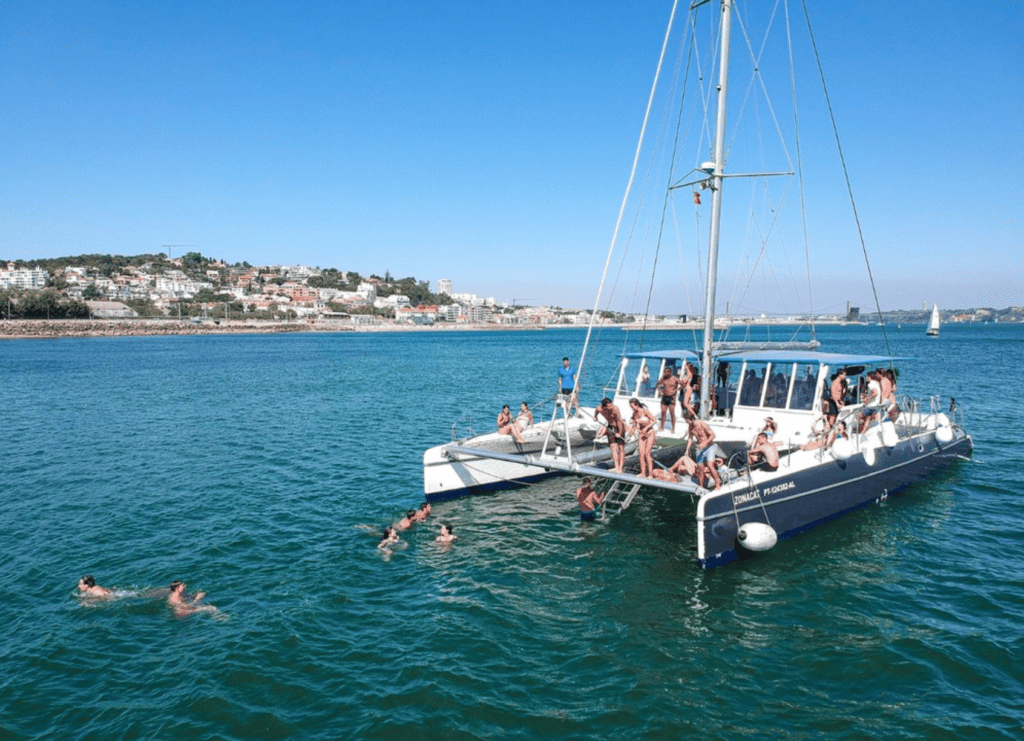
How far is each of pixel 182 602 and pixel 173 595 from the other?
21cm

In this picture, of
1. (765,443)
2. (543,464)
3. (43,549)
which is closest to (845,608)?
(765,443)

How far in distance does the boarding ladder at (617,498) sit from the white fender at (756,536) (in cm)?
257

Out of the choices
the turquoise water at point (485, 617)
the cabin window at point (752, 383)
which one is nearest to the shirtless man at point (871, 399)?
the turquoise water at point (485, 617)

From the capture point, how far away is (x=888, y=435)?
15.6 m

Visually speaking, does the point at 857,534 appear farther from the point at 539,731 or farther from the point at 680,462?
the point at 539,731

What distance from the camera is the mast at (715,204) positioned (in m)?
14.9

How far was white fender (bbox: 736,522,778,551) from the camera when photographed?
37.8 feet

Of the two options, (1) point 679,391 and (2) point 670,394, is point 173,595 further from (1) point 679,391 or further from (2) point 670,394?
(1) point 679,391

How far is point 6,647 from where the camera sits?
9344 millimetres

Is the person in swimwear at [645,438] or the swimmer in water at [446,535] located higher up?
the person in swimwear at [645,438]

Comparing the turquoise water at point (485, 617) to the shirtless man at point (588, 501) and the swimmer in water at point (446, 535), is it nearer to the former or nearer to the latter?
the swimmer in water at point (446, 535)

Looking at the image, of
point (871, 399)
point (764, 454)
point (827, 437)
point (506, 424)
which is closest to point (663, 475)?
point (764, 454)

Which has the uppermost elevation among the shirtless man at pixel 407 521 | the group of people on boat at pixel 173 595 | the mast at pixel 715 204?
the mast at pixel 715 204

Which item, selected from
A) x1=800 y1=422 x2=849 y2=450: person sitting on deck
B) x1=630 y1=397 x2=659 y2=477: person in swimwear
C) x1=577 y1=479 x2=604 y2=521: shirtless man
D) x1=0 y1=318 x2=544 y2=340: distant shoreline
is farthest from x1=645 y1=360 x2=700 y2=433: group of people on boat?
x1=0 y1=318 x2=544 y2=340: distant shoreline
